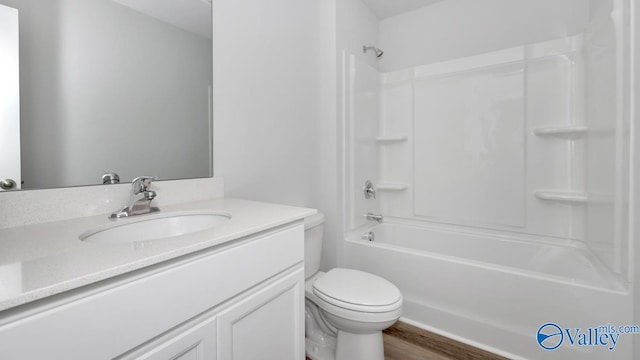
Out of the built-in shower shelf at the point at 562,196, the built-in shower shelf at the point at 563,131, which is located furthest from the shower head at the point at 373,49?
the built-in shower shelf at the point at 562,196

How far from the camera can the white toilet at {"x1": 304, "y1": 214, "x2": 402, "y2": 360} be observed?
1.16m

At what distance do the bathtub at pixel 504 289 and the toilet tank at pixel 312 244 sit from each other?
1.45 ft

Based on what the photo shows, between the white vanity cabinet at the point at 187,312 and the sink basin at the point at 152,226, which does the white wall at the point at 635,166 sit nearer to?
the white vanity cabinet at the point at 187,312

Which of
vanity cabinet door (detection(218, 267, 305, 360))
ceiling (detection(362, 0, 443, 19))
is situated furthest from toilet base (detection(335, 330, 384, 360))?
ceiling (detection(362, 0, 443, 19))

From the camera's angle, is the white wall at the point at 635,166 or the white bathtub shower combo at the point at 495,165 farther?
the white bathtub shower combo at the point at 495,165

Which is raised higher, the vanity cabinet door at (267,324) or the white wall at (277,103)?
the white wall at (277,103)

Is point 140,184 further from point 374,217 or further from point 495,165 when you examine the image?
point 495,165

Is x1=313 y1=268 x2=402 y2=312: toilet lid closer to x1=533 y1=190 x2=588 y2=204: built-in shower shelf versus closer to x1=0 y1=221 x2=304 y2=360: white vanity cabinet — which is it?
x1=0 y1=221 x2=304 y2=360: white vanity cabinet

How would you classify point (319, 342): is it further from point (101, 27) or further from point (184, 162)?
point (101, 27)

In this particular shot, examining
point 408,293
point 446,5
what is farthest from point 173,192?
point 446,5

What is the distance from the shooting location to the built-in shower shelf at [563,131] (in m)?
1.66

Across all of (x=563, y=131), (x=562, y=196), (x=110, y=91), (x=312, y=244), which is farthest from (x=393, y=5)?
(x=110, y=91)

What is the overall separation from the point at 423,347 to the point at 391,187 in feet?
4.07

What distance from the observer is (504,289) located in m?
1.41
